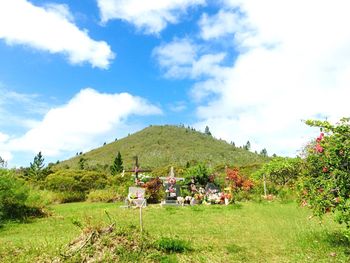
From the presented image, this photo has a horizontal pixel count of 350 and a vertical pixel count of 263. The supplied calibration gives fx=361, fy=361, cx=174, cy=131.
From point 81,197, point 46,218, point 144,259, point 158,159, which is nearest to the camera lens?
point 144,259

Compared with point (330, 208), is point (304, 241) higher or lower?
lower

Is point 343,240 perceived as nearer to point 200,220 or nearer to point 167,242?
point 167,242

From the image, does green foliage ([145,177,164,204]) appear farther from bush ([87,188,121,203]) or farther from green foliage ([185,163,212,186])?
bush ([87,188,121,203])

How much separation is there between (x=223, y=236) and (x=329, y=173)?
4068mm

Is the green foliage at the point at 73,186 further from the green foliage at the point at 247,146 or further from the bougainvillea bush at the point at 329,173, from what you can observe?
the green foliage at the point at 247,146

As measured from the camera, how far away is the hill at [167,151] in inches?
4373

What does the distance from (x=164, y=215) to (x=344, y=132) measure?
10.4 meters

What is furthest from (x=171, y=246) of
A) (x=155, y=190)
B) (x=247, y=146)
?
(x=247, y=146)

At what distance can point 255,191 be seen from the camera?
25328 mm

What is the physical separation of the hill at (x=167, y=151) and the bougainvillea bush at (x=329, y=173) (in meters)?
94.7

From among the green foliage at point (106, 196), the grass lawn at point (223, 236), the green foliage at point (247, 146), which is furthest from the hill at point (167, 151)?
the grass lawn at point (223, 236)

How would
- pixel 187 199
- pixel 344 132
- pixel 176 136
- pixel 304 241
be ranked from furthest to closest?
pixel 176 136 → pixel 187 199 → pixel 304 241 → pixel 344 132

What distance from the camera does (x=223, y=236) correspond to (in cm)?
1094

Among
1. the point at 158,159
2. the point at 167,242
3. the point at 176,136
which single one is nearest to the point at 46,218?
the point at 167,242
